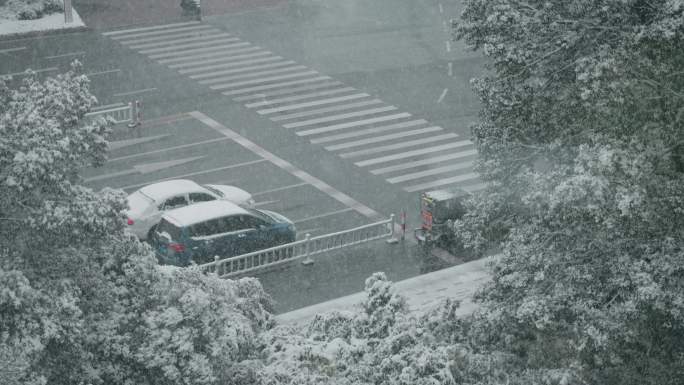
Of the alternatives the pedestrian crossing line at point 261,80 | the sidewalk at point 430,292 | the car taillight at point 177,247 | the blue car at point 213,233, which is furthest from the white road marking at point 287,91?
the sidewalk at point 430,292

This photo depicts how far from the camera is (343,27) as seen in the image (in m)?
43.9

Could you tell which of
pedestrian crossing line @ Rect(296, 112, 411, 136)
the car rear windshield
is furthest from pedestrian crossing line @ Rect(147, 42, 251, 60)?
the car rear windshield

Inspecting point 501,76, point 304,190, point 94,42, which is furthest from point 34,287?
point 94,42

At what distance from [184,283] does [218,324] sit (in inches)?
39.9

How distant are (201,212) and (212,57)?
16.2 meters

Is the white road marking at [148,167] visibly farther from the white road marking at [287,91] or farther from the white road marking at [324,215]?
the white road marking at [287,91]

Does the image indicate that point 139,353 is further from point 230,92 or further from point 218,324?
point 230,92

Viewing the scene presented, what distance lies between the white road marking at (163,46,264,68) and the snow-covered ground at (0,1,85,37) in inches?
215

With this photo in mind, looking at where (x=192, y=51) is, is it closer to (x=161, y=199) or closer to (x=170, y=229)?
(x=161, y=199)

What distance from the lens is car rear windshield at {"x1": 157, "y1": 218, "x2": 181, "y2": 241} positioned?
22.7m

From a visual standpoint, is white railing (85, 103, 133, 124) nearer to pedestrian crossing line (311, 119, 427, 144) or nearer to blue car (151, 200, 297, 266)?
pedestrian crossing line (311, 119, 427, 144)

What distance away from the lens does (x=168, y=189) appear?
24750mm

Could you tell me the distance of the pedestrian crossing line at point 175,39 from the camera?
129ft

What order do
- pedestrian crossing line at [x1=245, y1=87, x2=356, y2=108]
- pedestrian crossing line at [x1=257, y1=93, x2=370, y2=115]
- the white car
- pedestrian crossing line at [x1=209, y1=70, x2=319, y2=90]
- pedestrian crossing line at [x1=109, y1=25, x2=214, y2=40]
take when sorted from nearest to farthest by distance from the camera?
the white car → pedestrian crossing line at [x1=257, y1=93, x2=370, y2=115] → pedestrian crossing line at [x1=245, y1=87, x2=356, y2=108] → pedestrian crossing line at [x1=209, y1=70, x2=319, y2=90] → pedestrian crossing line at [x1=109, y1=25, x2=214, y2=40]
